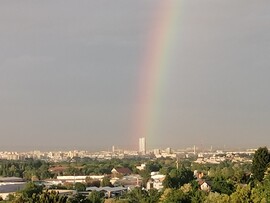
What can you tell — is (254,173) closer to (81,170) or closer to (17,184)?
(17,184)

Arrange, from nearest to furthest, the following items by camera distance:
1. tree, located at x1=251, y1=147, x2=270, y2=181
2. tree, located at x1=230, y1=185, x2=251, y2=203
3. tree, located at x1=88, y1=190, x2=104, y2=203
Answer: tree, located at x1=230, y1=185, x2=251, y2=203 < tree, located at x1=88, y1=190, x2=104, y2=203 < tree, located at x1=251, y1=147, x2=270, y2=181

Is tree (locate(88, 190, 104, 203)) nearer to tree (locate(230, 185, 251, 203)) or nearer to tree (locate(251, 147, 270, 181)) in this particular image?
tree (locate(251, 147, 270, 181))

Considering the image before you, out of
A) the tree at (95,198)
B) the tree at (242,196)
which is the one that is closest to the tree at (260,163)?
the tree at (95,198)

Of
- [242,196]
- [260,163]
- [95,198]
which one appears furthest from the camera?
[260,163]

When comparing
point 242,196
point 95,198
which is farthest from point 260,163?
point 242,196

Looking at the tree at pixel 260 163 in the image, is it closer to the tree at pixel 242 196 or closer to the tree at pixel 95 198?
the tree at pixel 95 198

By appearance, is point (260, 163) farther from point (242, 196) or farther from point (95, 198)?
point (242, 196)

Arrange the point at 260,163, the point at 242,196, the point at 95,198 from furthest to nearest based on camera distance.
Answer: the point at 260,163
the point at 95,198
the point at 242,196

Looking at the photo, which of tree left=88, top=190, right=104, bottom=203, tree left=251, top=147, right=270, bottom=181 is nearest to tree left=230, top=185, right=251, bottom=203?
tree left=88, top=190, right=104, bottom=203

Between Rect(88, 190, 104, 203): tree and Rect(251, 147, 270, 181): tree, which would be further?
Rect(251, 147, 270, 181): tree
